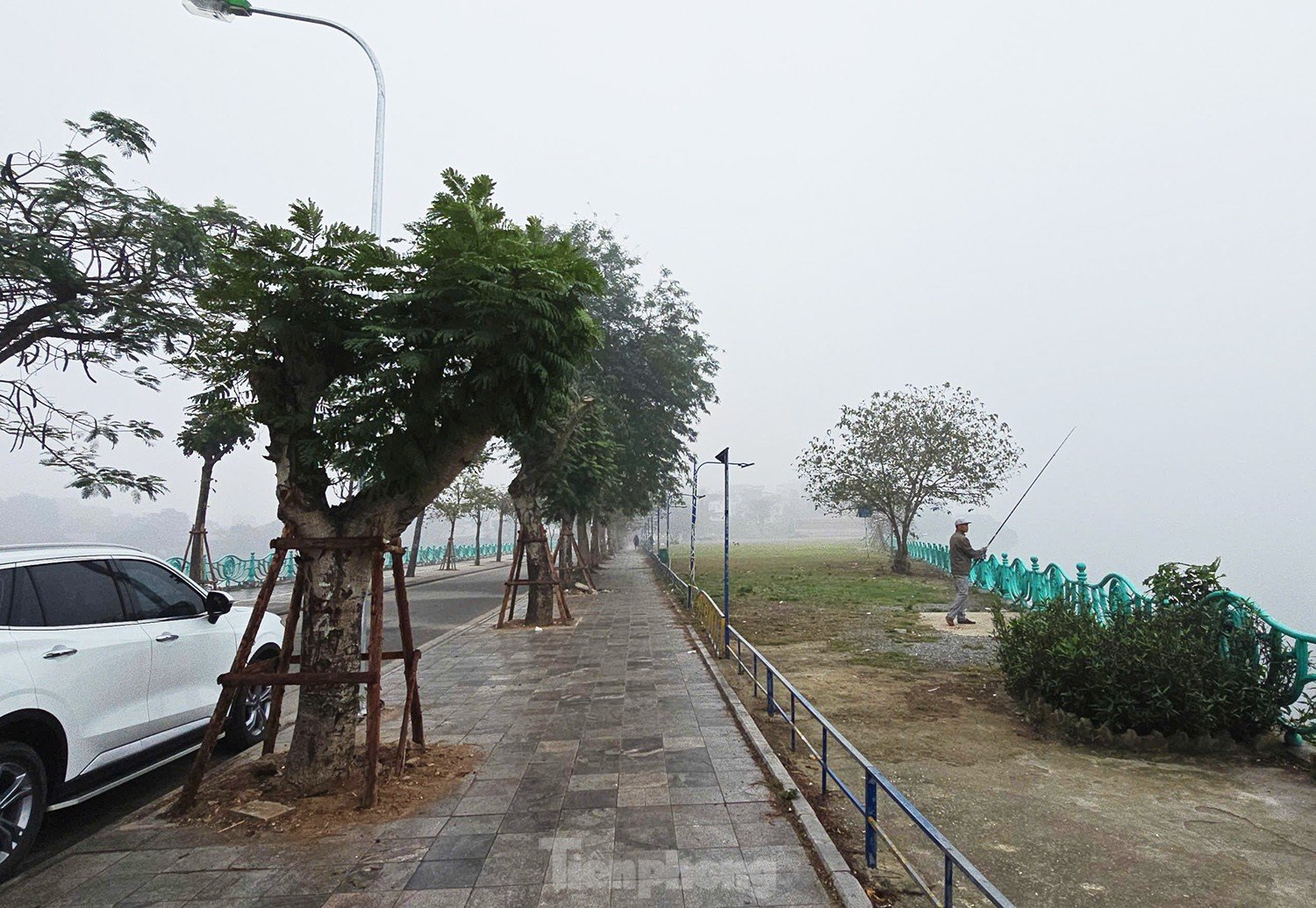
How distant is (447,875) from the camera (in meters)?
4.19

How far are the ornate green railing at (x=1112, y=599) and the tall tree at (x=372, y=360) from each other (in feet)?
22.6

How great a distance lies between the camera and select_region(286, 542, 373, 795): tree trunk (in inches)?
218

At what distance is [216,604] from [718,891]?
4789 mm

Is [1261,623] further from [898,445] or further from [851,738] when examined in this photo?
[898,445]

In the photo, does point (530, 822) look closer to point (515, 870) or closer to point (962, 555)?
point (515, 870)

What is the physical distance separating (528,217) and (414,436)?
1950 millimetres

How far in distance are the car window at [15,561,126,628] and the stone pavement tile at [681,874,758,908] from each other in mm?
4278

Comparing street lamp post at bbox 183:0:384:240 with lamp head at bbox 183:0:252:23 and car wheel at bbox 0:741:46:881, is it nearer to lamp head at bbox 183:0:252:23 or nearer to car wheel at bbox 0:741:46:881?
lamp head at bbox 183:0:252:23

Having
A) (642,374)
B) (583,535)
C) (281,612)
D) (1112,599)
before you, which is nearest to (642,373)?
(642,374)

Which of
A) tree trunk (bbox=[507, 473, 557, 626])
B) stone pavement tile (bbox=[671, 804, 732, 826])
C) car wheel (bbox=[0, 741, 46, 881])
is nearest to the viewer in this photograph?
car wheel (bbox=[0, 741, 46, 881])

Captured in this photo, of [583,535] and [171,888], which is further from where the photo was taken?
[583,535]

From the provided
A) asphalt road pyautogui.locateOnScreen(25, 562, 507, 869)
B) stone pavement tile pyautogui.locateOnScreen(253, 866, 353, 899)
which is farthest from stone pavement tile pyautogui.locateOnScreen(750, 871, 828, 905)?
asphalt road pyautogui.locateOnScreen(25, 562, 507, 869)

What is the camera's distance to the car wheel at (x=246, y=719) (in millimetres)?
6551

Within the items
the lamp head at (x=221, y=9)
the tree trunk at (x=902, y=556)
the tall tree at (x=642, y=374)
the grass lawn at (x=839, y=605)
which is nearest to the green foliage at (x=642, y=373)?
the tall tree at (x=642, y=374)
